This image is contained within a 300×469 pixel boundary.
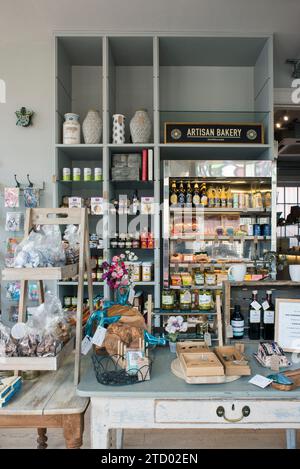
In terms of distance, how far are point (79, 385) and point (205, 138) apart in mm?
2866

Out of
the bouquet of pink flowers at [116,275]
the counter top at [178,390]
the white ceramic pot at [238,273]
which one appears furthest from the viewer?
the white ceramic pot at [238,273]

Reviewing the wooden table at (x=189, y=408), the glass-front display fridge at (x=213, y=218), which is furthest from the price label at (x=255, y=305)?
the glass-front display fridge at (x=213, y=218)

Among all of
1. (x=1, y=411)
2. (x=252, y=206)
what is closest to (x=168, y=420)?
(x=1, y=411)

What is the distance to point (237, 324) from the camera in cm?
177

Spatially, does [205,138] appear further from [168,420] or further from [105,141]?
[168,420]

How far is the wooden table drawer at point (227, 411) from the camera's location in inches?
46.4

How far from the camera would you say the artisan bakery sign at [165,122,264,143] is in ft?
11.5

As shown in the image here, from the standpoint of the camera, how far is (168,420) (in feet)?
3.88

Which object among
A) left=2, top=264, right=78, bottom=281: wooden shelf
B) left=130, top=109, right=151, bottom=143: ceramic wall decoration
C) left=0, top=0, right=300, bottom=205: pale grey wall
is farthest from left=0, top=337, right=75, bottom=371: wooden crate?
left=0, top=0, right=300, bottom=205: pale grey wall

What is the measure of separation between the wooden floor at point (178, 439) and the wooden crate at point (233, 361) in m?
0.91

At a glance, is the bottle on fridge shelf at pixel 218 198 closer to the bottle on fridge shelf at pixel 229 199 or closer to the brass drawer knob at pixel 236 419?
the bottle on fridge shelf at pixel 229 199

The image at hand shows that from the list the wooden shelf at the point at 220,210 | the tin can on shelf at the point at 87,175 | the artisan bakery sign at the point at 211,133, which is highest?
Result: the artisan bakery sign at the point at 211,133

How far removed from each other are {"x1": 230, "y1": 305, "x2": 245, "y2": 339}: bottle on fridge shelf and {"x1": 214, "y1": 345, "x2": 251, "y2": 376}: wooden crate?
0.92 ft

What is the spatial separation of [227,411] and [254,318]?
2.23 feet
